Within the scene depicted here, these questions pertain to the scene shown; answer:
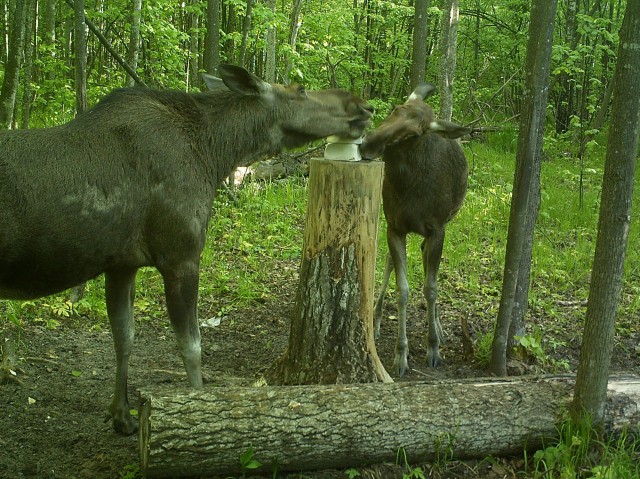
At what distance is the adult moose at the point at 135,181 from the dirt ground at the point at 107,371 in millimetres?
389

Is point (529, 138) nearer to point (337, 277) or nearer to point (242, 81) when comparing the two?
point (337, 277)

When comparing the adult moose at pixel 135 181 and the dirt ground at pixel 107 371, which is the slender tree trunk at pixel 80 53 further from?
the adult moose at pixel 135 181

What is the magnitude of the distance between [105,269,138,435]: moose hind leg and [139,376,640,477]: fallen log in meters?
0.87

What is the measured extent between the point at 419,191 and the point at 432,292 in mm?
1028

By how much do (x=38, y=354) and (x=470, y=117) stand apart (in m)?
15.6

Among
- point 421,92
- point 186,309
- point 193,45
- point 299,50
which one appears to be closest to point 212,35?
point 421,92

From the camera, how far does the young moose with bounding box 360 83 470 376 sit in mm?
6195

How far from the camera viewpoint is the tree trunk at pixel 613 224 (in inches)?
148

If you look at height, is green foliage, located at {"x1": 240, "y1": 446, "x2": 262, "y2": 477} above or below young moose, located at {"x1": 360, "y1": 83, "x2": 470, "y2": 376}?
below

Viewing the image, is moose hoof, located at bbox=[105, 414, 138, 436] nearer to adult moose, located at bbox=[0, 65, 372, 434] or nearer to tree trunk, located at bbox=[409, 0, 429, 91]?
adult moose, located at bbox=[0, 65, 372, 434]

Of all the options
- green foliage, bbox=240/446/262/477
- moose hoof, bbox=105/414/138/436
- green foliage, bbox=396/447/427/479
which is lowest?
moose hoof, bbox=105/414/138/436

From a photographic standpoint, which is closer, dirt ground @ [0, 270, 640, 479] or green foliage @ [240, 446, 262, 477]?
green foliage @ [240, 446, 262, 477]

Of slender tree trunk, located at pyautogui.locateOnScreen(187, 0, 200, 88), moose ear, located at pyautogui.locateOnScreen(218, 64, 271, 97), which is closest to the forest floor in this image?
moose ear, located at pyautogui.locateOnScreen(218, 64, 271, 97)

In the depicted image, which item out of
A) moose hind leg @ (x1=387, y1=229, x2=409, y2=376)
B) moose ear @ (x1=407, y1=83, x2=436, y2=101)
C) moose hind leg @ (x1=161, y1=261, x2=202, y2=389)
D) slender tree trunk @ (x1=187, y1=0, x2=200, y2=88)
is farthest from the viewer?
slender tree trunk @ (x1=187, y1=0, x2=200, y2=88)
